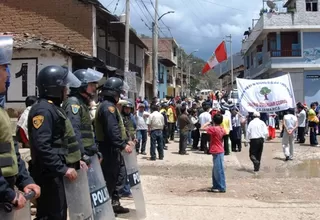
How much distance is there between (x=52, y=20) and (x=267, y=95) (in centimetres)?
1273

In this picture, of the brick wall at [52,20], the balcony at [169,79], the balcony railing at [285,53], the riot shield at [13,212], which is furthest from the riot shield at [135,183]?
the balcony at [169,79]

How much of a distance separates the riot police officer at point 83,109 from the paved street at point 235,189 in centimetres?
178

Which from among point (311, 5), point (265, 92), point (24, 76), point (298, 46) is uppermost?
point (311, 5)

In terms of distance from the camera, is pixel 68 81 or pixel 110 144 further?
pixel 110 144

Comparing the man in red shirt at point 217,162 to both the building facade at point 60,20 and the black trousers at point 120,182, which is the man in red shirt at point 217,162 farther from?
the building facade at point 60,20

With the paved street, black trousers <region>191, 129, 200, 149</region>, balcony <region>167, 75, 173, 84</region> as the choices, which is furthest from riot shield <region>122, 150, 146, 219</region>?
balcony <region>167, 75, 173, 84</region>

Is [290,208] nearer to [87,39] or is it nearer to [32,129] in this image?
[32,129]

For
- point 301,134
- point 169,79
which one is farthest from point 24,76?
point 169,79

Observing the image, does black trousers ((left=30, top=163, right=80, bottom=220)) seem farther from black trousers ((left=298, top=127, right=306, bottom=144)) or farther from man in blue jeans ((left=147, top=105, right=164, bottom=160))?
black trousers ((left=298, top=127, right=306, bottom=144))

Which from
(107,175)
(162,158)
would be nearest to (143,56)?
(162,158)

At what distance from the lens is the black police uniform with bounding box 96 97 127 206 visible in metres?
6.07

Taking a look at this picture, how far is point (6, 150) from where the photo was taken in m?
3.13

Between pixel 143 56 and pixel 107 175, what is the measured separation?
3343 centimetres

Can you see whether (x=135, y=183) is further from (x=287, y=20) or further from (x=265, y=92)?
(x=287, y=20)
